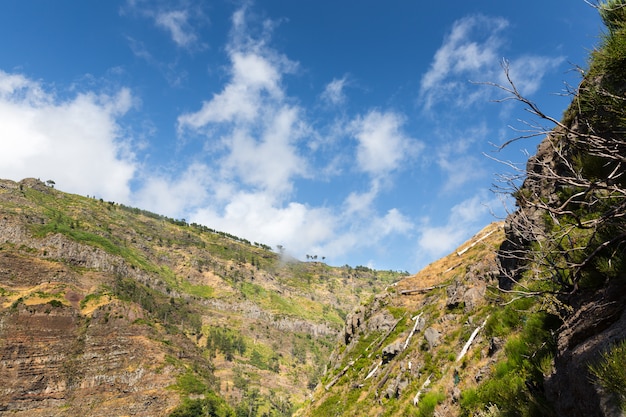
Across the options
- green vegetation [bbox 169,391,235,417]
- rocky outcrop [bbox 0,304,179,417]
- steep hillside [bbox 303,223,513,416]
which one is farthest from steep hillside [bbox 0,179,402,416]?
steep hillside [bbox 303,223,513,416]

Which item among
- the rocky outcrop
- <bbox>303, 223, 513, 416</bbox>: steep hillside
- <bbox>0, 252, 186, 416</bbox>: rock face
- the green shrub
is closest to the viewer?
the green shrub

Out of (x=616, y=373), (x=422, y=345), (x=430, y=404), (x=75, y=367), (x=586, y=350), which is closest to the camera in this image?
(x=616, y=373)

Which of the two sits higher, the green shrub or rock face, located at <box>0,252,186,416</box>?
rock face, located at <box>0,252,186,416</box>

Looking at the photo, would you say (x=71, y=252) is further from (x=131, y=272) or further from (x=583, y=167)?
(x=583, y=167)

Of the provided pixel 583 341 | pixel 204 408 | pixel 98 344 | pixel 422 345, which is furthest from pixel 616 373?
pixel 98 344

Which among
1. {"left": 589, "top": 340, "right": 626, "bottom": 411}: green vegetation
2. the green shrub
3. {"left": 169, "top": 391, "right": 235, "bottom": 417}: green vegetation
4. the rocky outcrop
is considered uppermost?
the rocky outcrop

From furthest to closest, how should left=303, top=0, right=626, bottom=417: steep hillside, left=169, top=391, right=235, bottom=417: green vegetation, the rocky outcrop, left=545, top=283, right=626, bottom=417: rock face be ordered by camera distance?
left=169, top=391, right=235, bottom=417: green vegetation, the rocky outcrop, left=303, top=0, right=626, bottom=417: steep hillside, left=545, top=283, right=626, bottom=417: rock face

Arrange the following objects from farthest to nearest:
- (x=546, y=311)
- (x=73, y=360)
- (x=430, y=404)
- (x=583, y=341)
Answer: (x=73, y=360)
(x=430, y=404)
(x=546, y=311)
(x=583, y=341)

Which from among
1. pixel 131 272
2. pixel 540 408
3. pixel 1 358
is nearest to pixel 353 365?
pixel 540 408

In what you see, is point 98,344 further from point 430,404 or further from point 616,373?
point 616,373

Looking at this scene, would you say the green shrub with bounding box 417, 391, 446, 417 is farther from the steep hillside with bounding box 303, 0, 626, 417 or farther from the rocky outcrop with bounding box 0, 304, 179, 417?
the rocky outcrop with bounding box 0, 304, 179, 417

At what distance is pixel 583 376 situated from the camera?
13.1 feet

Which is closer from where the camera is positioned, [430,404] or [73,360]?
[430,404]

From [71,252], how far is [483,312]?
16432cm
